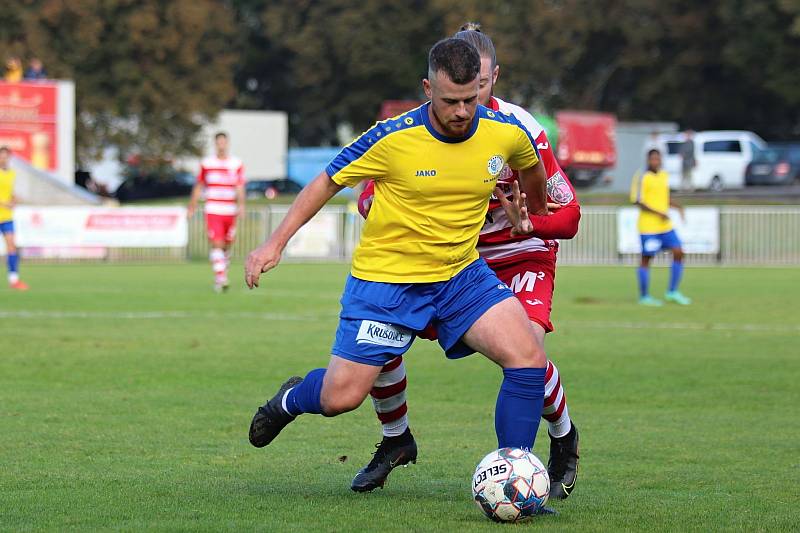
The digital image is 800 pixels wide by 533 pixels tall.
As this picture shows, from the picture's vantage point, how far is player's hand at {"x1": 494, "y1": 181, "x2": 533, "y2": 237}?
252 inches

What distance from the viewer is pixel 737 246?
3309 cm

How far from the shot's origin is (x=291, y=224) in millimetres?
5984

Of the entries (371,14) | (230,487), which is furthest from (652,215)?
(371,14)

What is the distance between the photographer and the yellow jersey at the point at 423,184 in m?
5.98

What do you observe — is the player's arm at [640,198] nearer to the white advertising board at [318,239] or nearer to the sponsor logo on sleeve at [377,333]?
the white advertising board at [318,239]

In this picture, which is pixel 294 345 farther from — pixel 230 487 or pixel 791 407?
pixel 230 487

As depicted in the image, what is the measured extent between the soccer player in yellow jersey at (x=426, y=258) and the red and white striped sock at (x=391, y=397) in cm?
62

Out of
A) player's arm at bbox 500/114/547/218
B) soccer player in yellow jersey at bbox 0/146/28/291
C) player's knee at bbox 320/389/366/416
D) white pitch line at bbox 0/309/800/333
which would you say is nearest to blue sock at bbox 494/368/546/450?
player's knee at bbox 320/389/366/416

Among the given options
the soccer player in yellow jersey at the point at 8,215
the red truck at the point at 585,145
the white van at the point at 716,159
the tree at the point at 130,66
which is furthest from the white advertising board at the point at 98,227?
the white van at the point at 716,159

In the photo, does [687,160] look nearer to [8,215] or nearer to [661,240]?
[661,240]

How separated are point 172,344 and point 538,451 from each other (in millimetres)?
6539

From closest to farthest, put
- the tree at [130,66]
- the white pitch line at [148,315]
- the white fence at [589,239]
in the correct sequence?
the white pitch line at [148,315] → the white fence at [589,239] → the tree at [130,66]

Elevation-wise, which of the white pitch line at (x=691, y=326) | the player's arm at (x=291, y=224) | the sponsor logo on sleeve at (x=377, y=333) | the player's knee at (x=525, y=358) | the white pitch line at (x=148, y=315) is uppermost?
the player's arm at (x=291, y=224)

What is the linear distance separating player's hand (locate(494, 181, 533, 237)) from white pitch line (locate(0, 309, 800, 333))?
9.96m
